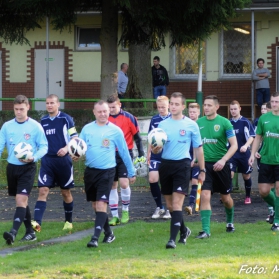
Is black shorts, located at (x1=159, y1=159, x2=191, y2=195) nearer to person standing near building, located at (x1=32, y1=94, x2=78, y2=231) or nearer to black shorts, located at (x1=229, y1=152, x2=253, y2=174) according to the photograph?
person standing near building, located at (x1=32, y1=94, x2=78, y2=231)

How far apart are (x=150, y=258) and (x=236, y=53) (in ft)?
62.3

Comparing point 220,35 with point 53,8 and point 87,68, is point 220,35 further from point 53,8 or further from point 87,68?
point 53,8

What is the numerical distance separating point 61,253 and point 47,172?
2267 millimetres

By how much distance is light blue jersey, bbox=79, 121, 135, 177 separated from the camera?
32.2 feet

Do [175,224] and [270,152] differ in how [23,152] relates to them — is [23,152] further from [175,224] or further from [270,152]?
[270,152]

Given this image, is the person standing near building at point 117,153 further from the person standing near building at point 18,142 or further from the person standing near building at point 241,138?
the person standing near building at point 241,138

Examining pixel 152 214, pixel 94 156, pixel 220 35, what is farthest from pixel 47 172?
pixel 220 35

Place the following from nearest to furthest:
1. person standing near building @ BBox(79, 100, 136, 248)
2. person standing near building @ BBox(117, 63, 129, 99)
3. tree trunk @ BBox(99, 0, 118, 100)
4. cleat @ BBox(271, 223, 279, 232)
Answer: person standing near building @ BBox(79, 100, 136, 248) → cleat @ BBox(271, 223, 279, 232) → tree trunk @ BBox(99, 0, 118, 100) → person standing near building @ BBox(117, 63, 129, 99)

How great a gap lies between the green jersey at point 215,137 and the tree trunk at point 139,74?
1109cm

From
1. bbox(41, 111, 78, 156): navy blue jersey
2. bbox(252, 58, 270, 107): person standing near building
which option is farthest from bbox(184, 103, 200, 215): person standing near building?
bbox(252, 58, 270, 107): person standing near building

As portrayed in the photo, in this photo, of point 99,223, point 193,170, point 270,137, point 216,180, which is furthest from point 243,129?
point 99,223

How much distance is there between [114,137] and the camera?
986 cm

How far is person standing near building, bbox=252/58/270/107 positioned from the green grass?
44.6 ft

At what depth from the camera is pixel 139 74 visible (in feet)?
71.7
